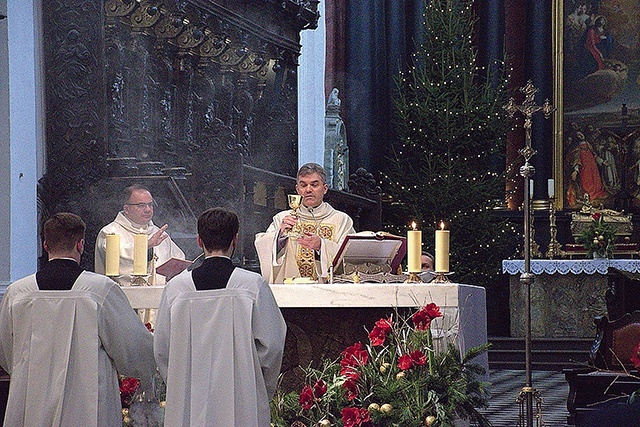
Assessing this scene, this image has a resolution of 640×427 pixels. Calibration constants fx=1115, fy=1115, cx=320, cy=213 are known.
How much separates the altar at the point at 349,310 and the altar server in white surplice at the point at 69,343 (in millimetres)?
882

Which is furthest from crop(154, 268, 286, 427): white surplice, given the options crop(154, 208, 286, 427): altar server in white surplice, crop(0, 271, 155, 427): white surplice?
crop(0, 271, 155, 427): white surplice

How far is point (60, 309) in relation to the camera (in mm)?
4875

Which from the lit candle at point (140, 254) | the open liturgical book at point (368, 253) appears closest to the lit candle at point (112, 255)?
the lit candle at point (140, 254)

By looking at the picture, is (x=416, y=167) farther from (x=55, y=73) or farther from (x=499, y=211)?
(x=55, y=73)

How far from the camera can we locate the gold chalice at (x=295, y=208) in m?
6.24

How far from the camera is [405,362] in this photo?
5.11 metres

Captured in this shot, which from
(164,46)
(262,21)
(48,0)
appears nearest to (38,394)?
(48,0)

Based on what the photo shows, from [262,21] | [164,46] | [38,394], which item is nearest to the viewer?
[38,394]

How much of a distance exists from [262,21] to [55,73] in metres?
3.30

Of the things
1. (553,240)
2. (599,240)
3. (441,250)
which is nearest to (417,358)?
(441,250)

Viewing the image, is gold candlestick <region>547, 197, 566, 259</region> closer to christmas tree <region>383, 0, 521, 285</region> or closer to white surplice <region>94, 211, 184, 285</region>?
christmas tree <region>383, 0, 521, 285</region>

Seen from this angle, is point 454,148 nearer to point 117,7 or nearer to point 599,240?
point 599,240

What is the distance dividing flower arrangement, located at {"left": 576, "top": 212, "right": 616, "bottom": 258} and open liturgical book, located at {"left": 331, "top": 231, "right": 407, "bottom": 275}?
7903 mm

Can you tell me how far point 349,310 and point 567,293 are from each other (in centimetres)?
789
